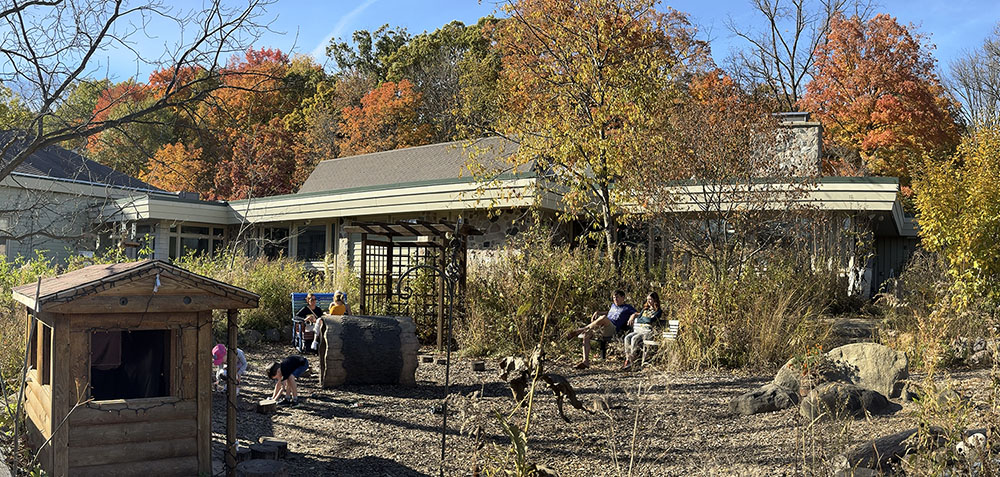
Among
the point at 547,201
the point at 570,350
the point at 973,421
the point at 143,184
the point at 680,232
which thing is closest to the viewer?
the point at 973,421

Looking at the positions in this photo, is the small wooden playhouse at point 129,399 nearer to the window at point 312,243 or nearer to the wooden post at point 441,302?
the wooden post at point 441,302

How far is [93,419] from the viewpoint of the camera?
5.27 metres

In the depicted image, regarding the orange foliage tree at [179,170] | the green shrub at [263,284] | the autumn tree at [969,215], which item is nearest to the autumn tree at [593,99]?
the autumn tree at [969,215]

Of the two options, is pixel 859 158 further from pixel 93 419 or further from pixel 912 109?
pixel 93 419

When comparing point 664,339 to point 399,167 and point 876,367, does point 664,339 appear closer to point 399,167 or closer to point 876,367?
point 876,367

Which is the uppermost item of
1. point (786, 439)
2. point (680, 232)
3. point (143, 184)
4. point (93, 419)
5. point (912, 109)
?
point (912, 109)

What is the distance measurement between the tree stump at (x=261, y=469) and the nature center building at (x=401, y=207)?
8.46 metres

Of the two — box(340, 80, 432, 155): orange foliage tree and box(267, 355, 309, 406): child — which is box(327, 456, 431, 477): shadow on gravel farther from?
box(340, 80, 432, 155): orange foliage tree

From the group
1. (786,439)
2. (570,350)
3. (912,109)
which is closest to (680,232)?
(570,350)

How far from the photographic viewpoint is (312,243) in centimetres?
2161

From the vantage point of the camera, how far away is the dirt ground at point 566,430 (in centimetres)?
600

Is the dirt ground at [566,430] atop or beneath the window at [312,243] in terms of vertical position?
beneath

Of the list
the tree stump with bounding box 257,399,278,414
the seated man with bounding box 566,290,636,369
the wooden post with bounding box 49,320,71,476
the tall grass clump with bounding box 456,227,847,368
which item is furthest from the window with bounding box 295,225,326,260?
the wooden post with bounding box 49,320,71,476

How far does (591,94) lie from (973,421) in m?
8.62
